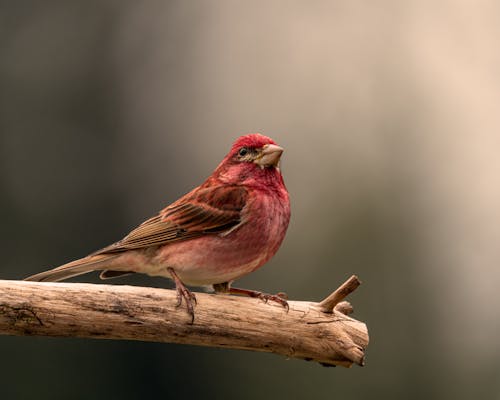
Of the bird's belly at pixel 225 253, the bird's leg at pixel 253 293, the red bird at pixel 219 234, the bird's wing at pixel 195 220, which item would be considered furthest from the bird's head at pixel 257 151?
the bird's leg at pixel 253 293

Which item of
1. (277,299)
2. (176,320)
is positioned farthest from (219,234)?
(176,320)

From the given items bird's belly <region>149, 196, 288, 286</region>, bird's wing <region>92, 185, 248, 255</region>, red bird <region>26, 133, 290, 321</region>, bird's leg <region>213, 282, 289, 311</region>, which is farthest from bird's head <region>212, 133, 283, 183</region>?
bird's leg <region>213, 282, 289, 311</region>

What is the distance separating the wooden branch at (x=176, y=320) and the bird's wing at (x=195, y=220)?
552 mm

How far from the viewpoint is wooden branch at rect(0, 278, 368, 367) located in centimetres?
589

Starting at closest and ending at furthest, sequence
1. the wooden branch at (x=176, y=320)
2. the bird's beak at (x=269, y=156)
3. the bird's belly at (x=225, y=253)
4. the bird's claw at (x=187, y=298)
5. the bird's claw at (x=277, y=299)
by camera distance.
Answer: the wooden branch at (x=176, y=320)
the bird's claw at (x=187, y=298)
the bird's belly at (x=225, y=253)
the bird's claw at (x=277, y=299)
the bird's beak at (x=269, y=156)

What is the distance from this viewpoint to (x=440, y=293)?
14.4 m

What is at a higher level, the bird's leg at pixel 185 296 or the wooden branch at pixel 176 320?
the bird's leg at pixel 185 296

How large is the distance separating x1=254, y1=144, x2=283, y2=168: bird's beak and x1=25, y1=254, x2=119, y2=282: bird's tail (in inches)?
56.2

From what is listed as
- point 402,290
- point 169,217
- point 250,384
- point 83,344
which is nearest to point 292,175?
point 402,290

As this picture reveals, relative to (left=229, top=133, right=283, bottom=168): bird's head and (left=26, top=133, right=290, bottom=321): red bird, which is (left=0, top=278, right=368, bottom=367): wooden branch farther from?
(left=229, top=133, right=283, bottom=168): bird's head

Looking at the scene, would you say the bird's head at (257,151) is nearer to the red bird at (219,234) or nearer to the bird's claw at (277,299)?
the red bird at (219,234)

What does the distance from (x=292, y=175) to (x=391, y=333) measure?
355 cm

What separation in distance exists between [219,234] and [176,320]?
82cm

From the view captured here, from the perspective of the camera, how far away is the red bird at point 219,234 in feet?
21.6
